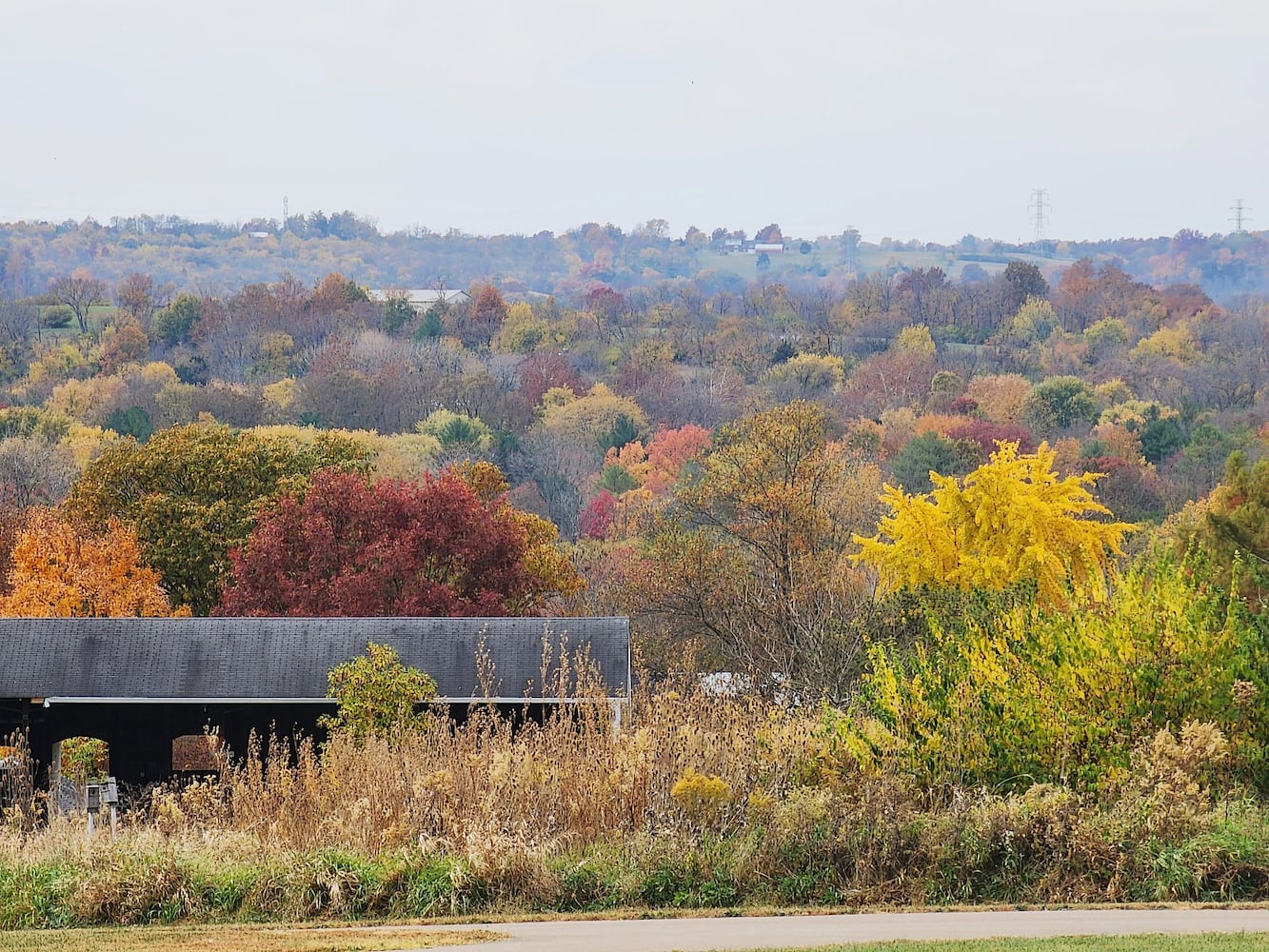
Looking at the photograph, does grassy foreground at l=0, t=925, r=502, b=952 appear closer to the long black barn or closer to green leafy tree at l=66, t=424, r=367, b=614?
the long black barn

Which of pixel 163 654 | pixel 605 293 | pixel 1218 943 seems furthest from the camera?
pixel 605 293

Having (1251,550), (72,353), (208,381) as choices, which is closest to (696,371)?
(208,381)

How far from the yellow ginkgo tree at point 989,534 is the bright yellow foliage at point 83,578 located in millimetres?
14181

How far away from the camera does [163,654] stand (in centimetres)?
2169

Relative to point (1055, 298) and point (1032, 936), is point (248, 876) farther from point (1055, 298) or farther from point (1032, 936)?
point (1055, 298)

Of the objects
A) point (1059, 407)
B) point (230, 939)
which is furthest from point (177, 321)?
point (230, 939)

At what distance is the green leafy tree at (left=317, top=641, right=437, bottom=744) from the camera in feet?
65.4

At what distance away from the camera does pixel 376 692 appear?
20.2 m

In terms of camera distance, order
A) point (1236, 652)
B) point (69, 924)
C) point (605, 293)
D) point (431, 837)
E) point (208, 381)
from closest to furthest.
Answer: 1. point (69, 924)
2. point (431, 837)
3. point (1236, 652)
4. point (208, 381)
5. point (605, 293)

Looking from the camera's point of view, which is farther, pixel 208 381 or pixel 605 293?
pixel 605 293

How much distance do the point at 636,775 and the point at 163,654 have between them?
34.5 feet

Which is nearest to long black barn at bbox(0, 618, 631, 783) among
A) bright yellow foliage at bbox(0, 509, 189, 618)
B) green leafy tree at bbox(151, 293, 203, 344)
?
bright yellow foliage at bbox(0, 509, 189, 618)

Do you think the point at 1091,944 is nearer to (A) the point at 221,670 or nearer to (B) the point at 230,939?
(B) the point at 230,939

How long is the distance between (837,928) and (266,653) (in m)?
12.5
